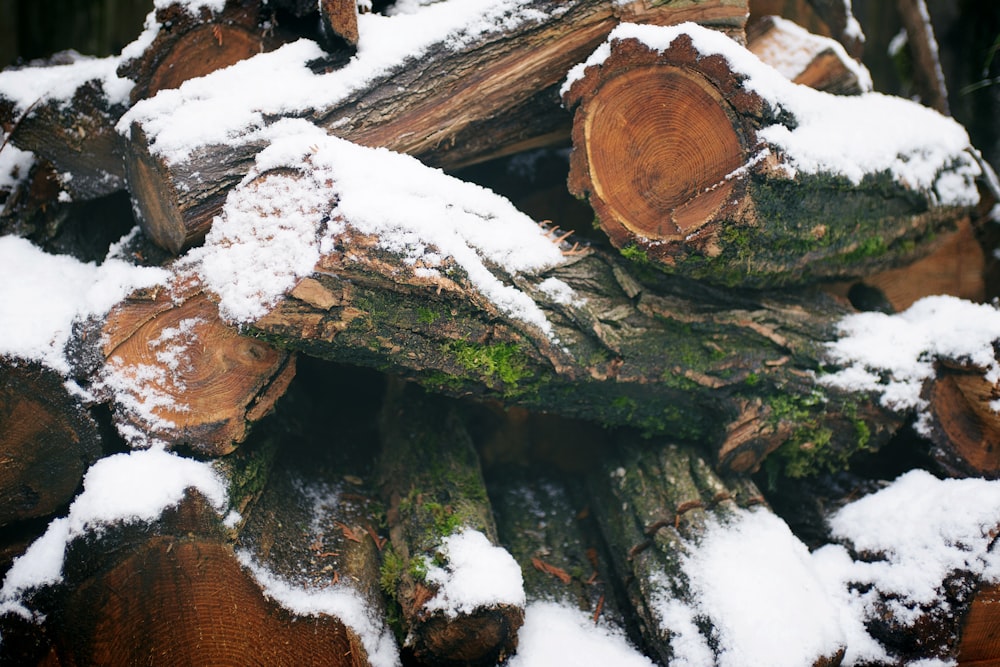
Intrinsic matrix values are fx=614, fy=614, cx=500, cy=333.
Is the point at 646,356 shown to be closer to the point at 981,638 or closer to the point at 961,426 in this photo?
the point at 961,426

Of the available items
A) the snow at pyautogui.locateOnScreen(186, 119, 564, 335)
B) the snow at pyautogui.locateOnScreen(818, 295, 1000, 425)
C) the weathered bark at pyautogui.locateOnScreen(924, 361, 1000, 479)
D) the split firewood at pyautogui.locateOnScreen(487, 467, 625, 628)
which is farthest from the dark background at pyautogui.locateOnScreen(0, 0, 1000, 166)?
the split firewood at pyautogui.locateOnScreen(487, 467, 625, 628)

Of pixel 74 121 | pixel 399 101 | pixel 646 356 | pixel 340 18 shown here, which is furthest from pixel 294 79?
pixel 646 356

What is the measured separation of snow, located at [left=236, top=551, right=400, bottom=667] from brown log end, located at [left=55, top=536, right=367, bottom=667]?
3 centimetres

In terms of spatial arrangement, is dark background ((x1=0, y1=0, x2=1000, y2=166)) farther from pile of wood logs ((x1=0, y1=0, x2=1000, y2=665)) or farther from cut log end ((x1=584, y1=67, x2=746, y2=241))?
cut log end ((x1=584, y1=67, x2=746, y2=241))

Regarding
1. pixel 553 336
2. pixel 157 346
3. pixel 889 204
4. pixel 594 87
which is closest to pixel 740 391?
pixel 553 336

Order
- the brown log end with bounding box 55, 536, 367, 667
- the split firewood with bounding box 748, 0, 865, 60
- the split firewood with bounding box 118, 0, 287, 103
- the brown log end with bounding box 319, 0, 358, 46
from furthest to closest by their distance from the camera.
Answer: the split firewood with bounding box 748, 0, 865, 60 < the split firewood with bounding box 118, 0, 287, 103 < the brown log end with bounding box 319, 0, 358, 46 < the brown log end with bounding box 55, 536, 367, 667

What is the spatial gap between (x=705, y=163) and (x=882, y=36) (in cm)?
299

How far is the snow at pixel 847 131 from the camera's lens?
1.96 meters

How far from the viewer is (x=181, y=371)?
1.95 m

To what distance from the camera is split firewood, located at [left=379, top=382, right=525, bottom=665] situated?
1927 millimetres

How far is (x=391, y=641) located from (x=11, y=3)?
527cm

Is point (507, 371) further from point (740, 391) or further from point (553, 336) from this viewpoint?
point (740, 391)

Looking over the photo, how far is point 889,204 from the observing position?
247 cm

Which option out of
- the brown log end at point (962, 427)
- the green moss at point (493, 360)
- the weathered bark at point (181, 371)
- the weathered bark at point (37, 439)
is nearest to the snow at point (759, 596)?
the brown log end at point (962, 427)
